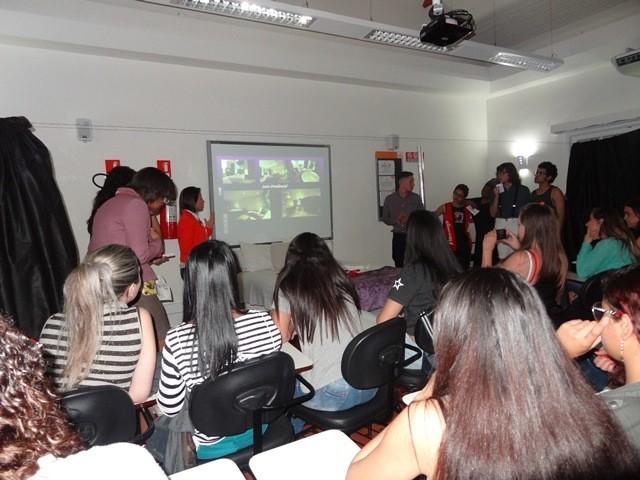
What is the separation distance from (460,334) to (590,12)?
17.9ft

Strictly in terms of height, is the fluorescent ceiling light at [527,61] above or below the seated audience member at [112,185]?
above

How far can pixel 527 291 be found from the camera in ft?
2.62

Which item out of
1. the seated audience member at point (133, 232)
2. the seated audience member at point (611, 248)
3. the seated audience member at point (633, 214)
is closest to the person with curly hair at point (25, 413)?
the seated audience member at point (133, 232)

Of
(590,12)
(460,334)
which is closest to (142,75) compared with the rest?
(460,334)

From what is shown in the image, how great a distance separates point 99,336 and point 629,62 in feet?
16.5

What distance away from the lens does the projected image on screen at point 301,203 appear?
522 cm

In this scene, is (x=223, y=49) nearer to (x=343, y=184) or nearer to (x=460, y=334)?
(x=343, y=184)

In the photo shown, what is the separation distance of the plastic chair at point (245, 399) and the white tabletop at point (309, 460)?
31 cm

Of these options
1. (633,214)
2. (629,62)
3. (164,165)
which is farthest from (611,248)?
(164,165)

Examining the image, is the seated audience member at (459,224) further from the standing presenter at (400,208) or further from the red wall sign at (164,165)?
the red wall sign at (164,165)

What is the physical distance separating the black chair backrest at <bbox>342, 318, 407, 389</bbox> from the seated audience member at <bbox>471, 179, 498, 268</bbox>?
448cm

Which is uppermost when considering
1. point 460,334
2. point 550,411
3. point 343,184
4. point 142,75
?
A: point 142,75

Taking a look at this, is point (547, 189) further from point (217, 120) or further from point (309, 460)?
point (309, 460)

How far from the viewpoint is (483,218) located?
5.95 m
